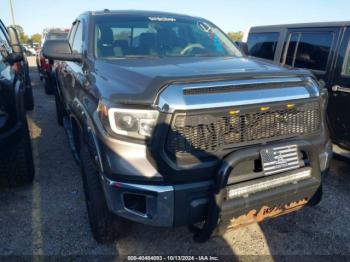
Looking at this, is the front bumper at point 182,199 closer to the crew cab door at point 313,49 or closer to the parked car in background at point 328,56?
the parked car in background at point 328,56

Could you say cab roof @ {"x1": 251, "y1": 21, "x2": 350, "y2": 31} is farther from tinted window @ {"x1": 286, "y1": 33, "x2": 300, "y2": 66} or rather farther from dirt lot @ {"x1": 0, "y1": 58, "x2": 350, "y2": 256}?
dirt lot @ {"x1": 0, "y1": 58, "x2": 350, "y2": 256}

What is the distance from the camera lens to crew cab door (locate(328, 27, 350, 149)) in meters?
3.91

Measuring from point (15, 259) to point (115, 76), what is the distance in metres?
1.64

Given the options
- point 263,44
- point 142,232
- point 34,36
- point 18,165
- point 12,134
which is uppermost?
point 263,44

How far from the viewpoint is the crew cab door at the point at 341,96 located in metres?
3.91

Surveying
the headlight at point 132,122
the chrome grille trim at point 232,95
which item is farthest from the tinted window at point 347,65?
the headlight at point 132,122

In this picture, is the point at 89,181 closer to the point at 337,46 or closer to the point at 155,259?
the point at 155,259

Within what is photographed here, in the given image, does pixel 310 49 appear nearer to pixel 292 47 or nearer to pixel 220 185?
pixel 292 47

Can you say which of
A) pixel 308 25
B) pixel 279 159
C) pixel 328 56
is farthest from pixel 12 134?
pixel 308 25

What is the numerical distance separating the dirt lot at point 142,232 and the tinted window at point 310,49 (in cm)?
155

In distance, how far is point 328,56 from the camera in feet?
13.7

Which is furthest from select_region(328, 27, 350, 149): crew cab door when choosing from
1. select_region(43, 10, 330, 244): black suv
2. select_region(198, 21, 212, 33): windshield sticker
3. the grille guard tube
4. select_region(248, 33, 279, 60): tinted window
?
the grille guard tube

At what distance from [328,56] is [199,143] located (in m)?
2.78

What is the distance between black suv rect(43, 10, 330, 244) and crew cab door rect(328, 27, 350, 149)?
1.43m
